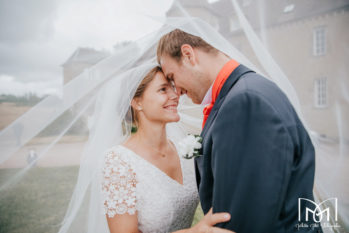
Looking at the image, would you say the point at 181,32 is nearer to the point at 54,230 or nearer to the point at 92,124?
the point at 92,124

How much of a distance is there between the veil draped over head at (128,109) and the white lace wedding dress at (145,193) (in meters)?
0.23

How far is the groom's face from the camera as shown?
1.98 m

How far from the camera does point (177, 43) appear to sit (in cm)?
202

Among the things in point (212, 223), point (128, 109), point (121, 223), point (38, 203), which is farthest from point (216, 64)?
point (38, 203)

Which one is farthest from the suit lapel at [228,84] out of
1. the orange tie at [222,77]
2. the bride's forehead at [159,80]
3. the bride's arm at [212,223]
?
the bride's forehead at [159,80]

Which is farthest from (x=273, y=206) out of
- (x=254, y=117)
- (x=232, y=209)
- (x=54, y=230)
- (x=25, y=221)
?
(x=25, y=221)

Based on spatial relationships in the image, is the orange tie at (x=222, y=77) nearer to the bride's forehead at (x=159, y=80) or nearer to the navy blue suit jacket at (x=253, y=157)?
the navy blue suit jacket at (x=253, y=157)

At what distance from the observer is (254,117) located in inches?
49.0

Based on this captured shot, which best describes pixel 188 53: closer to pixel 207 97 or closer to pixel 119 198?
pixel 207 97

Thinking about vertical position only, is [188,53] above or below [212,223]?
above

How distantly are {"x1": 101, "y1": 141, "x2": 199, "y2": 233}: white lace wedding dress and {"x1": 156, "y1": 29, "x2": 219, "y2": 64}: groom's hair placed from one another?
46.3 inches

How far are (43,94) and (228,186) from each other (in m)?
2.00

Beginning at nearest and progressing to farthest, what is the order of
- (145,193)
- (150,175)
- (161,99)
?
(145,193)
(150,175)
(161,99)

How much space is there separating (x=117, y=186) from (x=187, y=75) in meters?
1.23
